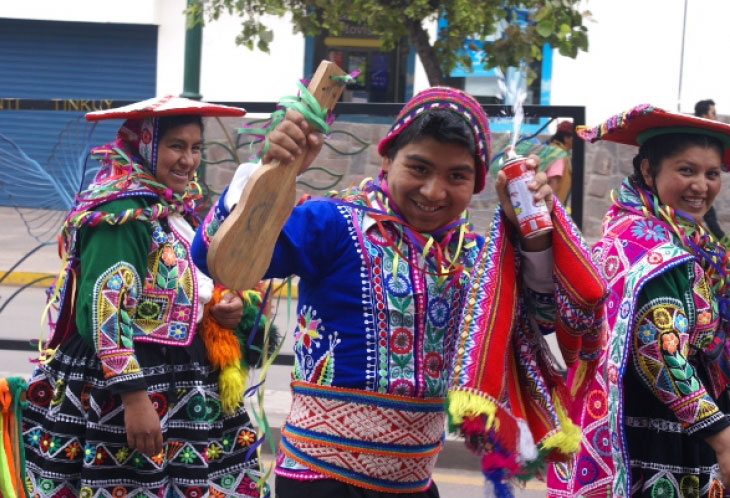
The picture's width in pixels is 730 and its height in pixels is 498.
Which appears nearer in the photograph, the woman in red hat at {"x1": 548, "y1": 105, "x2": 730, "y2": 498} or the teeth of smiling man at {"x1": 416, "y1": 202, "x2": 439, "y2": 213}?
the teeth of smiling man at {"x1": 416, "y1": 202, "x2": 439, "y2": 213}

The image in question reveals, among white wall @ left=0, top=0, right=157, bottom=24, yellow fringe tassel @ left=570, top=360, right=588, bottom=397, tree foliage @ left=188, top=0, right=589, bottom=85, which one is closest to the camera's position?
yellow fringe tassel @ left=570, top=360, right=588, bottom=397

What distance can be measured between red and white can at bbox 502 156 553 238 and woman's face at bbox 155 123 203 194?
1727 mm

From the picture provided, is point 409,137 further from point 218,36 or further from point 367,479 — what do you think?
point 218,36

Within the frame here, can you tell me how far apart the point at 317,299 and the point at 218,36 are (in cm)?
1447

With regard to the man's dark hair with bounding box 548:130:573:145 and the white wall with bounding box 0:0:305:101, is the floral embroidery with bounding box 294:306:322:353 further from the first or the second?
the white wall with bounding box 0:0:305:101

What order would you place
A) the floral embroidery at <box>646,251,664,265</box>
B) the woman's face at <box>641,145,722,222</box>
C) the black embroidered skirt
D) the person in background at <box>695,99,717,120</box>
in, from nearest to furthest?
the floral embroidery at <box>646,251,664,265</box> < the woman's face at <box>641,145,722,222</box> < the black embroidered skirt < the person in background at <box>695,99,717,120</box>

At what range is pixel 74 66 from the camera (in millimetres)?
18656

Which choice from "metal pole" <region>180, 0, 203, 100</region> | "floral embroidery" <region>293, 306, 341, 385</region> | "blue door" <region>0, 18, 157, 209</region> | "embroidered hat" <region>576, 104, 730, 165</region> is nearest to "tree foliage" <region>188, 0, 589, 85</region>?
"metal pole" <region>180, 0, 203, 100</region>

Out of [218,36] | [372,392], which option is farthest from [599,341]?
[218,36]

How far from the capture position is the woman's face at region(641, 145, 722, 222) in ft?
12.2

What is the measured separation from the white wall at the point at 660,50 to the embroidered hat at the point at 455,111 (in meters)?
12.7

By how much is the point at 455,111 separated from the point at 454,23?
6049mm

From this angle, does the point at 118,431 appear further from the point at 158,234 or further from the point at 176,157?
the point at 176,157

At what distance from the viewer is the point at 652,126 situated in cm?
379
